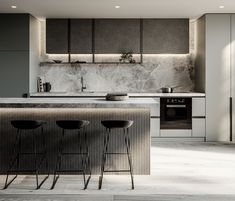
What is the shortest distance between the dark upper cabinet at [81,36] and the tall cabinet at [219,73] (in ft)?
7.38

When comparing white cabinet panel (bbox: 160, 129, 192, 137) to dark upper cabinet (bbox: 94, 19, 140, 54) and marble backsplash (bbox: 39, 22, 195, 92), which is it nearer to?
marble backsplash (bbox: 39, 22, 195, 92)

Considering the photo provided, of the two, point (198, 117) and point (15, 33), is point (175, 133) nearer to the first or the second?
point (198, 117)

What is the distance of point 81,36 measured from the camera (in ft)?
28.6

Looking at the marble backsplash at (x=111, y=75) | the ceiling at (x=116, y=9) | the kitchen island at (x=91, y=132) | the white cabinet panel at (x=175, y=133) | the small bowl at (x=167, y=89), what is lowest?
the white cabinet panel at (x=175, y=133)

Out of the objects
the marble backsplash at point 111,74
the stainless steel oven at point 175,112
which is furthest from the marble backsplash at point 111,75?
the stainless steel oven at point 175,112

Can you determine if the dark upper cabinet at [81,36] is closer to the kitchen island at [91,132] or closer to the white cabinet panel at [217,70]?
the white cabinet panel at [217,70]

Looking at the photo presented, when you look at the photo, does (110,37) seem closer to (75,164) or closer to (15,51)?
(15,51)

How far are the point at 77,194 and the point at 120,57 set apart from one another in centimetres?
473

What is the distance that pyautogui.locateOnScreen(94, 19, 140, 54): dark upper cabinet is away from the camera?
28.5 ft

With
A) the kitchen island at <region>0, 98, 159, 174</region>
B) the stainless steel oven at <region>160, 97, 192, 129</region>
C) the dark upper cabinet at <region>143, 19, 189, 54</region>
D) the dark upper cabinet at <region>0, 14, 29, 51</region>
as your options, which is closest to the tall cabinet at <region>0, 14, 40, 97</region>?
the dark upper cabinet at <region>0, 14, 29, 51</region>

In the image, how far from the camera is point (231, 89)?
827 cm

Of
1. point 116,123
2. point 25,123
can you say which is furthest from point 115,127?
point 25,123

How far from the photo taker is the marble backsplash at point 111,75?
9047 mm

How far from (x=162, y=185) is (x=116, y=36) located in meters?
4.39
